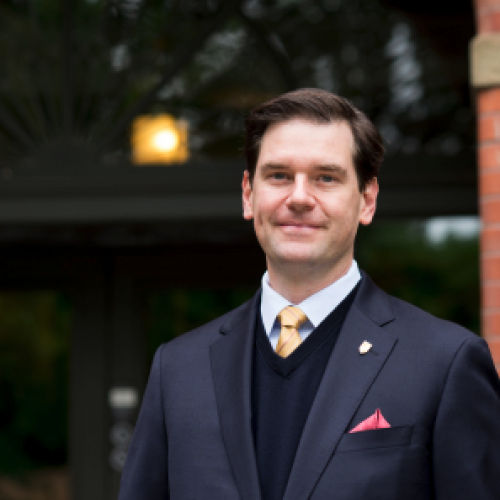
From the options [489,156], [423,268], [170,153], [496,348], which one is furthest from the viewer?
[423,268]

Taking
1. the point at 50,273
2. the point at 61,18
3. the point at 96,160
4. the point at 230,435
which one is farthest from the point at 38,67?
the point at 230,435

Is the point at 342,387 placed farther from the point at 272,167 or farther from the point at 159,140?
the point at 159,140

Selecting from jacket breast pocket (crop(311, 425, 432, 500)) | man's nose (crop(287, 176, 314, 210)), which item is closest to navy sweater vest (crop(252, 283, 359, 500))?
jacket breast pocket (crop(311, 425, 432, 500))

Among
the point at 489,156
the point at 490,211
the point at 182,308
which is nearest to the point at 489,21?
the point at 489,156

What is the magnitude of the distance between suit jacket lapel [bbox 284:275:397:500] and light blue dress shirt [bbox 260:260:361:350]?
0.05 m

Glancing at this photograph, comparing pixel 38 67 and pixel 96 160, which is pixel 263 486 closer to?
pixel 96 160

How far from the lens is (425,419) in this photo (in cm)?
156

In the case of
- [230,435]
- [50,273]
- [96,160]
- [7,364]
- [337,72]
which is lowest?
[7,364]

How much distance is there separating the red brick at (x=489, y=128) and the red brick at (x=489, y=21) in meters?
0.37

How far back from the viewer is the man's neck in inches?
68.2

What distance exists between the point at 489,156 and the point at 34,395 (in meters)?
3.23

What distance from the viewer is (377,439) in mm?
1546

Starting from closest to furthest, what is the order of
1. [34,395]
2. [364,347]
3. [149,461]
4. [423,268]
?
[364,347] → [149,461] → [423,268] → [34,395]

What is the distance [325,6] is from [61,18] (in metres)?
1.52
